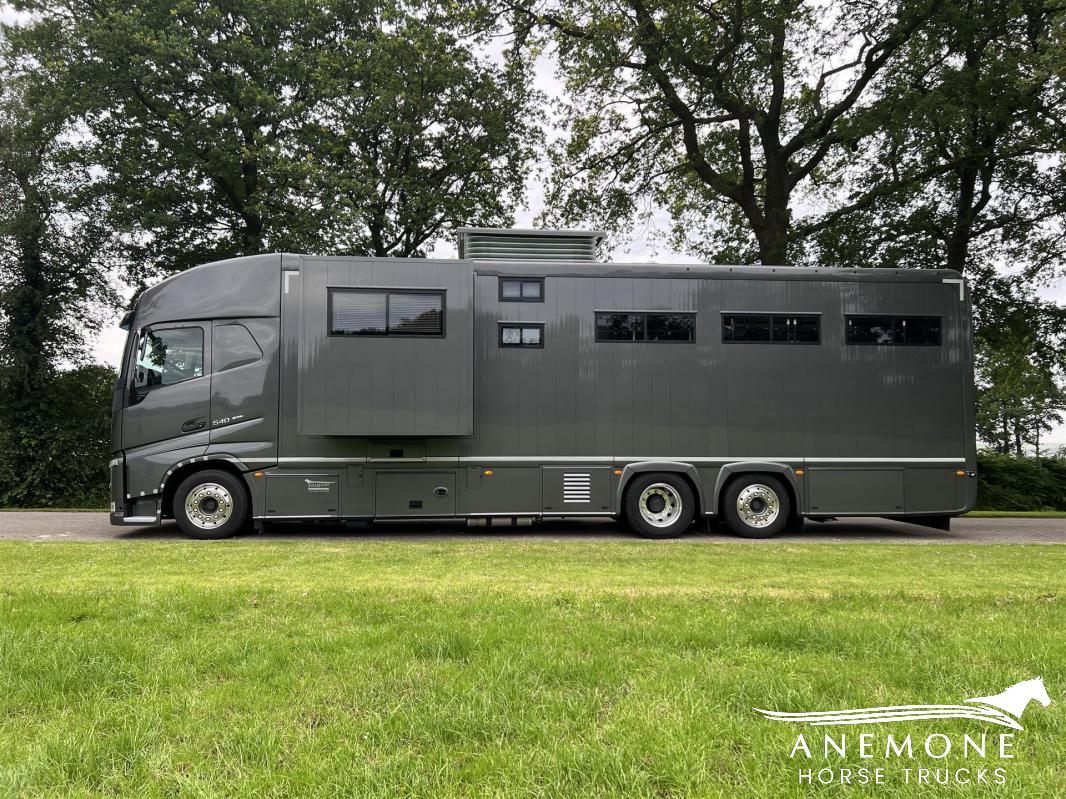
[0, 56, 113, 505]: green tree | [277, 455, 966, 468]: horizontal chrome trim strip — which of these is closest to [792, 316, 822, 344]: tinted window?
[277, 455, 966, 468]: horizontal chrome trim strip

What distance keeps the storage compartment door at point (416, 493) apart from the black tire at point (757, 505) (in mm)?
3992

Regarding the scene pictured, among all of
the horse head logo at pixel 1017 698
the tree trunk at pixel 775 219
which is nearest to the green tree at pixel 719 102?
the tree trunk at pixel 775 219

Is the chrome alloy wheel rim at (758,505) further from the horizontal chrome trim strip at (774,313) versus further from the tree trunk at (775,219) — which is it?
the tree trunk at (775,219)

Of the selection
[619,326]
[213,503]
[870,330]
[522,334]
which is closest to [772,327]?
[870,330]

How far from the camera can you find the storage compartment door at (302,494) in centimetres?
908

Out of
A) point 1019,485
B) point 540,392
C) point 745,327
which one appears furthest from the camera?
point 1019,485

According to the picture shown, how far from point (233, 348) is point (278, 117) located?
850 cm

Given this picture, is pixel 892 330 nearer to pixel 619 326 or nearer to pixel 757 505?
pixel 757 505

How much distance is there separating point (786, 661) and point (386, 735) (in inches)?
73.5

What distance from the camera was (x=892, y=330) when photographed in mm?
9680

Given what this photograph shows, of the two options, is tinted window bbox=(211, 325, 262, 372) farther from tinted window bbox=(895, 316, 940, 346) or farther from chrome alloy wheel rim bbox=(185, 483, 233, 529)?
tinted window bbox=(895, 316, 940, 346)

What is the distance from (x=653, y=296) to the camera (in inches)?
375

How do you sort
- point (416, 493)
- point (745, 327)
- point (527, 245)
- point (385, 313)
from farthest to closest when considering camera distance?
point (527, 245)
point (745, 327)
point (416, 493)
point (385, 313)

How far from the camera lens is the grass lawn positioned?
83.0 inches
